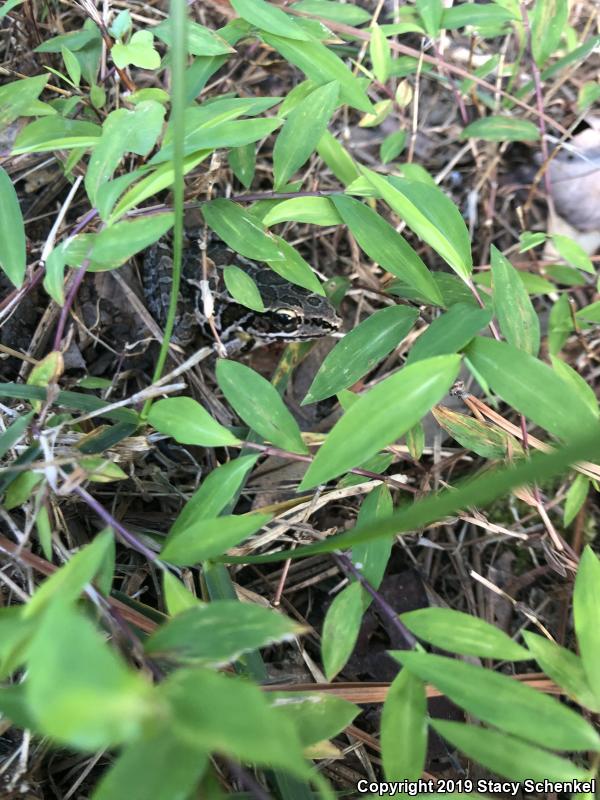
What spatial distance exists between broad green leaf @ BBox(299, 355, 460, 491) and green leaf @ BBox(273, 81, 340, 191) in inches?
37.4

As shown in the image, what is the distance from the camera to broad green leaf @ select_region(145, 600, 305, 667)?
1.04 metres

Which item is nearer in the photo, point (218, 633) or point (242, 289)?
point (218, 633)

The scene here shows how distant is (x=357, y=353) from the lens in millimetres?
1773

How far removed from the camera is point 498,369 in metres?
1.43

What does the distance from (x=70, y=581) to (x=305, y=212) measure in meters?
1.28

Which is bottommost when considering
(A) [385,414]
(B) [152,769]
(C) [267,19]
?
(B) [152,769]

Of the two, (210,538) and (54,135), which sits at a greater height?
(54,135)

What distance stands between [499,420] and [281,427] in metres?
0.81

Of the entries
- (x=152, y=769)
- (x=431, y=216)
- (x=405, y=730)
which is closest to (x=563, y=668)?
(x=405, y=730)

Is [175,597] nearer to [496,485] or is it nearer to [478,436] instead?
[496,485]

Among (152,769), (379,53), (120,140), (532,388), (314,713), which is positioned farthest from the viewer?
(379,53)

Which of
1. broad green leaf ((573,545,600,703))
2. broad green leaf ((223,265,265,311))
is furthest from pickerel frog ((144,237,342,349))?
broad green leaf ((573,545,600,703))

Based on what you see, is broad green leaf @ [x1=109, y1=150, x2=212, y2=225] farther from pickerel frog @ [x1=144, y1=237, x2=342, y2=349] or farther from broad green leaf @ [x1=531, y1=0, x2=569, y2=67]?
broad green leaf @ [x1=531, y1=0, x2=569, y2=67]

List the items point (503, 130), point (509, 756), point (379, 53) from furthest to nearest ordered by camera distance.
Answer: point (503, 130) → point (379, 53) → point (509, 756)
